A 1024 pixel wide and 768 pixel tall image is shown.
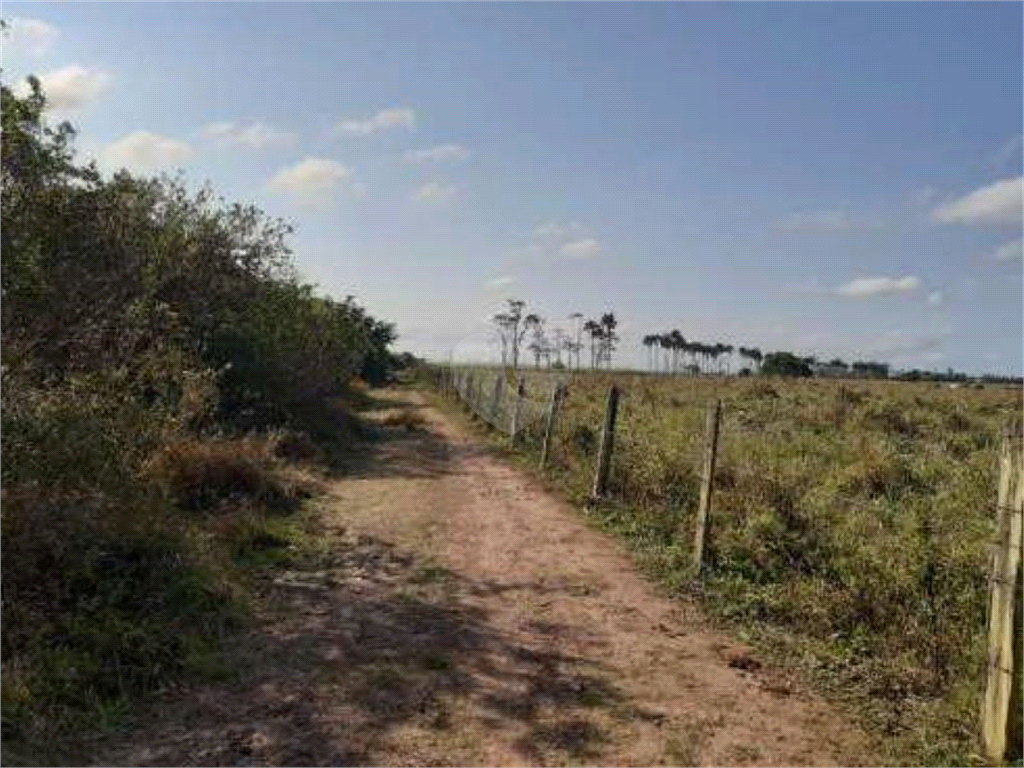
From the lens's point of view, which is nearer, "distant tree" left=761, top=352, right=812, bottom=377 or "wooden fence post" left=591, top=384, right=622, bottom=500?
"wooden fence post" left=591, top=384, right=622, bottom=500

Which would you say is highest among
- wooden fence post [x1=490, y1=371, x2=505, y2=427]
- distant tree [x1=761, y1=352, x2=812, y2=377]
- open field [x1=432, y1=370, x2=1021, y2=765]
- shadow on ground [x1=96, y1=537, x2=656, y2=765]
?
distant tree [x1=761, y1=352, x2=812, y2=377]

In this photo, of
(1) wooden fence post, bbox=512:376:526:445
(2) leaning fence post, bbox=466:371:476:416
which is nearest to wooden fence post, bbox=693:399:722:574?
(1) wooden fence post, bbox=512:376:526:445

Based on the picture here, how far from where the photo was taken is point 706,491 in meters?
10.3

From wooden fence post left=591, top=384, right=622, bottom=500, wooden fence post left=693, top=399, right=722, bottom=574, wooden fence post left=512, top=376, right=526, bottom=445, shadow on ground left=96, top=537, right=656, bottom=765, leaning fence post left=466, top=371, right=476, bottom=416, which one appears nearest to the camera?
shadow on ground left=96, top=537, right=656, bottom=765

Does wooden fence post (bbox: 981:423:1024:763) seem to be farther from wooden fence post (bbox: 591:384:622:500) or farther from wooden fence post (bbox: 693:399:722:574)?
wooden fence post (bbox: 591:384:622:500)

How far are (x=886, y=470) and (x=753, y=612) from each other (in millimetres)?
5915

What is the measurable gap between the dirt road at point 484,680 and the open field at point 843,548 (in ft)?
1.54

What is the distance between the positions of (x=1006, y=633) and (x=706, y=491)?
15.6 ft

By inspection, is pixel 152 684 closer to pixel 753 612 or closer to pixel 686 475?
pixel 753 612

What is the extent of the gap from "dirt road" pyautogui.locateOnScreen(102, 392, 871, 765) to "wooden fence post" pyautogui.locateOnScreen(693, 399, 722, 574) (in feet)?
2.39

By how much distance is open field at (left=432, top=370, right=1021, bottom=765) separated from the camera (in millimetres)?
6914

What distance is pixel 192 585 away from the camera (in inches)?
320

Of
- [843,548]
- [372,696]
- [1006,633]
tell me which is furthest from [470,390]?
[1006,633]

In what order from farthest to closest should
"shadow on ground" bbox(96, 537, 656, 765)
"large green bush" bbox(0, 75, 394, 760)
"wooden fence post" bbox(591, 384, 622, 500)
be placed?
1. "wooden fence post" bbox(591, 384, 622, 500)
2. "large green bush" bbox(0, 75, 394, 760)
3. "shadow on ground" bbox(96, 537, 656, 765)
